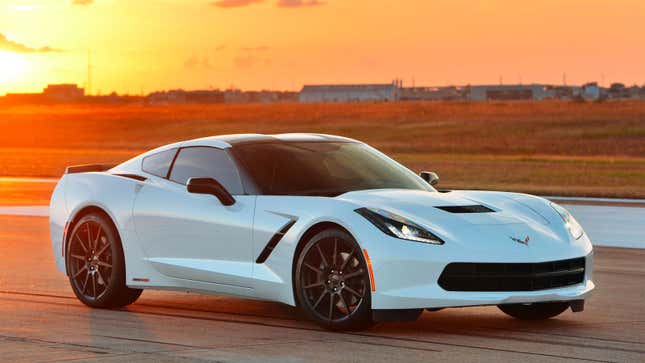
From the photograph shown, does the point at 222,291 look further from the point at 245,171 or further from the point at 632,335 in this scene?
the point at 632,335

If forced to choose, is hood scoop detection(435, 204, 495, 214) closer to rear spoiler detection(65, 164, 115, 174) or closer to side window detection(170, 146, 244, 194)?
side window detection(170, 146, 244, 194)

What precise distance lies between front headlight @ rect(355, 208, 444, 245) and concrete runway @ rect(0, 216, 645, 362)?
25.5 inches

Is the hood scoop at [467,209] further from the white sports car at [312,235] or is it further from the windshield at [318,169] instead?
the windshield at [318,169]

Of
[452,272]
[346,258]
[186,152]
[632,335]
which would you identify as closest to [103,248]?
[186,152]

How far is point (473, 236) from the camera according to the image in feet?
28.0

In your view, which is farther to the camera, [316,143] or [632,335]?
[316,143]

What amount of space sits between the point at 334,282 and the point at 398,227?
1.88 ft

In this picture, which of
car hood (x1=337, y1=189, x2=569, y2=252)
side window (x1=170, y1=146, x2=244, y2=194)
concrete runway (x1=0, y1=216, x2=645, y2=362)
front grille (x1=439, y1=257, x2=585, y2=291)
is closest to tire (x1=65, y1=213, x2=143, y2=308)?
concrete runway (x1=0, y1=216, x2=645, y2=362)

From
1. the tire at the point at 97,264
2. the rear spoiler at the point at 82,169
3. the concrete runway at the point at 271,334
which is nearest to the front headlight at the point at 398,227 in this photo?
the concrete runway at the point at 271,334

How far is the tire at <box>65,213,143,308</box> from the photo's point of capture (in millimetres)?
10195

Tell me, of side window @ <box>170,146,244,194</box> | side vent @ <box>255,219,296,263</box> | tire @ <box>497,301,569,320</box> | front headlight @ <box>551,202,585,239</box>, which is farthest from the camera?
side window @ <box>170,146,244,194</box>

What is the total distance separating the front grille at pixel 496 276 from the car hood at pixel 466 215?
0.18 metres

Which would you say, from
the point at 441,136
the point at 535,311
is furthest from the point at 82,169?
the point at 441,136

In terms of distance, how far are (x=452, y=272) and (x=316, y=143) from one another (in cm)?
203
